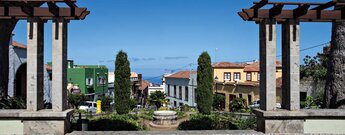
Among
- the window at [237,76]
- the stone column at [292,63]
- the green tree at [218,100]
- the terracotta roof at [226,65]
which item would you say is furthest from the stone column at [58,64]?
the terracotta roof at [226,65]

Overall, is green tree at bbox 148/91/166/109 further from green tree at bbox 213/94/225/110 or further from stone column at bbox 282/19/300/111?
stone column at bbox 282/19/300/111

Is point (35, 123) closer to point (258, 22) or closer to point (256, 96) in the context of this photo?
point (258, 22)

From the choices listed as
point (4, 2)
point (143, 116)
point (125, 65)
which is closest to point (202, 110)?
point (143, 116)

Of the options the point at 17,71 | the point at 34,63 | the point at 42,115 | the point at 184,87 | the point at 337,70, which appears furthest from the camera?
the point at 184,87

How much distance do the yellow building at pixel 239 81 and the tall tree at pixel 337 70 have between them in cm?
1749

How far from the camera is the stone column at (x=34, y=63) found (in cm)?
687

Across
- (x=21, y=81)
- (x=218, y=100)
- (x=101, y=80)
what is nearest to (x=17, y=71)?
(x=21, y=81)

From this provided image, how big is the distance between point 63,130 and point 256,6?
15.3 ft

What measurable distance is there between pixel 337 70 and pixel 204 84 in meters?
12.6

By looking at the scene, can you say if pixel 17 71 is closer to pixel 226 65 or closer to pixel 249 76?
pixel 249 76

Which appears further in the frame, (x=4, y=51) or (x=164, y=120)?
(x=164, y=120)

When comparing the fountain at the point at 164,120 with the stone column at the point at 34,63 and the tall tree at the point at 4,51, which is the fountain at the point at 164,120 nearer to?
the tall tree at the point at 4,51

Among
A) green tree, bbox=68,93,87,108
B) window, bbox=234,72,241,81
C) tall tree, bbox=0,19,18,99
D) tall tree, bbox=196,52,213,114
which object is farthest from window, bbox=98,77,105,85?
tall tree, bbox=0,19,18,99

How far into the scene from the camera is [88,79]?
148 ft
